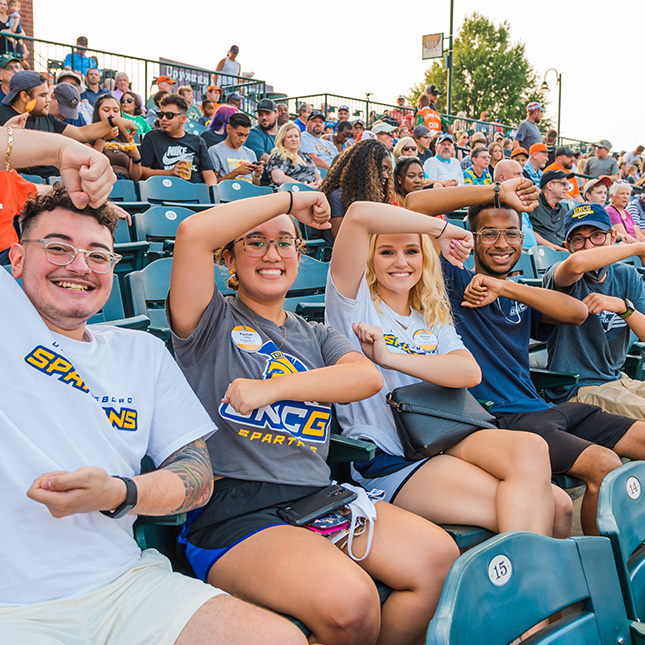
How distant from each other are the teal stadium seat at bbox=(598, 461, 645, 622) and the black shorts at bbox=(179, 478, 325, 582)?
809 mm

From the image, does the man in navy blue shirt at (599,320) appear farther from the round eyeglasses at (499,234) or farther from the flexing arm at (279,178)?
the flexing arm at (279,178)


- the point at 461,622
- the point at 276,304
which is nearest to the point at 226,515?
the point at 276,304

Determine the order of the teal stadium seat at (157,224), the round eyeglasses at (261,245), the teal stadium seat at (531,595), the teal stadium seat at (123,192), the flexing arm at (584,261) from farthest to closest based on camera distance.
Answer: the teal stadium seat at (123,192)
the teal stadium seat at (157,224)
the flexing arm at (584,261)
the round eyeglasses at (261,245)
the teal stadium seat at (531,595)

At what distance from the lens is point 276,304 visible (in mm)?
2016

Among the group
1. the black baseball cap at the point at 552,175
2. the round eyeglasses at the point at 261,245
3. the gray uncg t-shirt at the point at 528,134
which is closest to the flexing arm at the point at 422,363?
the round eyeglasses at the point at 261,245

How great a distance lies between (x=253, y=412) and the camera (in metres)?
1.75

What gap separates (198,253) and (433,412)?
0.96 meters

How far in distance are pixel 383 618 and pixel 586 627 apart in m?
0.64

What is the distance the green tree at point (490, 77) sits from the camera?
121 ft

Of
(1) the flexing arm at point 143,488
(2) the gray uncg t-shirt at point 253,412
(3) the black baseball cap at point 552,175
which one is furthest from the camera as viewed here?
(3) the black baseball cap at point 552,175

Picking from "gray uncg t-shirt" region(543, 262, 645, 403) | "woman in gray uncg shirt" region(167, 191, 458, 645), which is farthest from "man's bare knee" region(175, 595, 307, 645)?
"gray uncg t-shirt" region(543, 262, 645, 403)

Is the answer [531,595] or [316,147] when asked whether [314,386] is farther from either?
[316,147]

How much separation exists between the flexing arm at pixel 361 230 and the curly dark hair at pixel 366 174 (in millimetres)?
1190

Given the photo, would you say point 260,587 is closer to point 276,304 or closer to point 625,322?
point 276,304
